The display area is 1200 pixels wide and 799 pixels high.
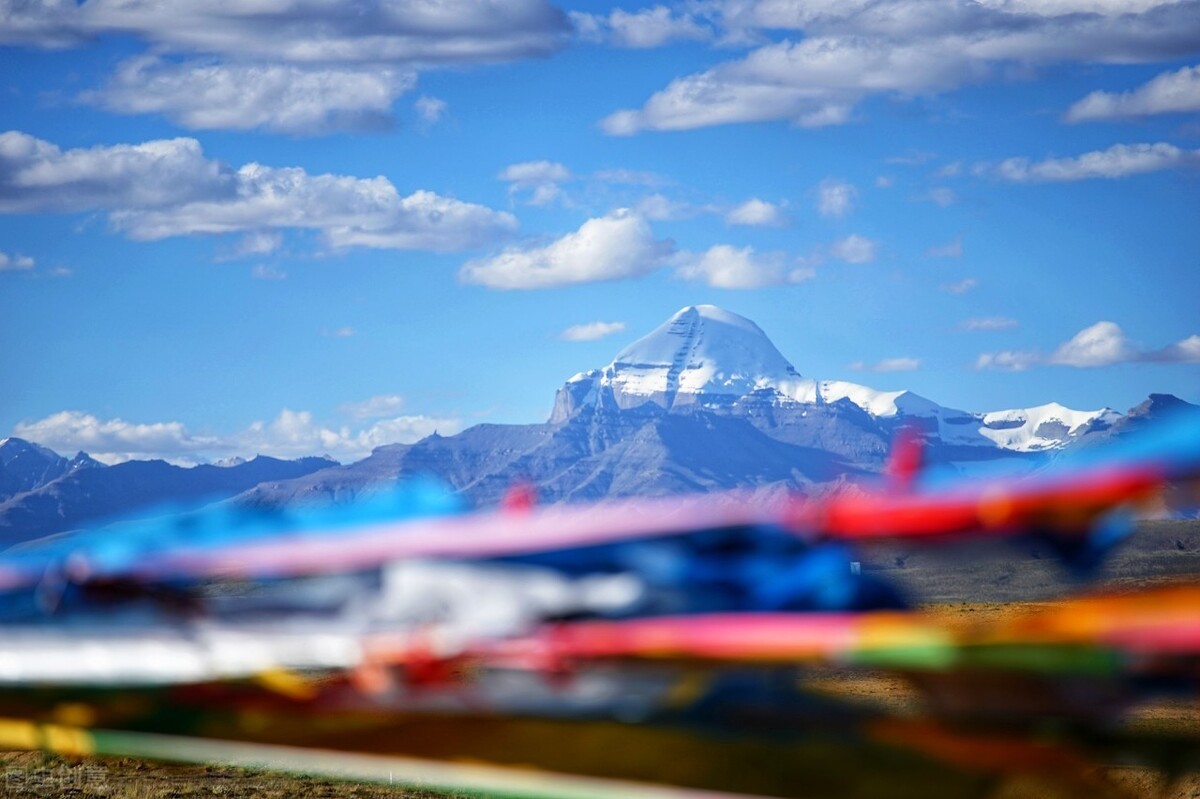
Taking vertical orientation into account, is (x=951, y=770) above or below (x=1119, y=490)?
below

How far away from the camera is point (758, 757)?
6.49 metres

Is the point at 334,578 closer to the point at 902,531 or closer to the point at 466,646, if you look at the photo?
the point at 466,646

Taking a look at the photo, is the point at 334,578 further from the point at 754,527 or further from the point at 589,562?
the point at 754,527


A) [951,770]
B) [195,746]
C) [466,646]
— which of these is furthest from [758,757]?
[195,746]

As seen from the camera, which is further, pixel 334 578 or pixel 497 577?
pixel 334 578

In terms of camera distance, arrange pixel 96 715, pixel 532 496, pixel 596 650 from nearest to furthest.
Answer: pixel 596 650
pixel 532 496
pixel 96 715

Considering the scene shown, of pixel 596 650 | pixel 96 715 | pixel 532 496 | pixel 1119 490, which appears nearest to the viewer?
Result: pixel 1119 490

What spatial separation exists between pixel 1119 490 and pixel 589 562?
92.5 inches

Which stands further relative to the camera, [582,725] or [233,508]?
[233,508]

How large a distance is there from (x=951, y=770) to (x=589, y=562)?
5.94 feet

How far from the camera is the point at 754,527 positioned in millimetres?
6438

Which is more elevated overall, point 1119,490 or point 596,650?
point 1119,490

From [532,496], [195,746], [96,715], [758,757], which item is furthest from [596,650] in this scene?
[96,715]

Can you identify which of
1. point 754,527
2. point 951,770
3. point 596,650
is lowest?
point 951,770
